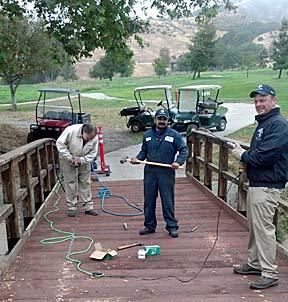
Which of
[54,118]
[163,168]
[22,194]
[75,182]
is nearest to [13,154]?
[22,194]

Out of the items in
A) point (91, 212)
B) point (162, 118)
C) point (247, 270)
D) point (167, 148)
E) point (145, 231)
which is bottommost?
point (91, 212)

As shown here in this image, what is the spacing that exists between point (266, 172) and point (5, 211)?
7.88ft

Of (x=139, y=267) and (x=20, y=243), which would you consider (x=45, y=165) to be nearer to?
(x=20, y=243)

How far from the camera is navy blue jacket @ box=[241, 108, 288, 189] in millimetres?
3506

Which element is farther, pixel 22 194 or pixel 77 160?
pixel 77 160

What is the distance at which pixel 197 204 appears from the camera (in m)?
6.89

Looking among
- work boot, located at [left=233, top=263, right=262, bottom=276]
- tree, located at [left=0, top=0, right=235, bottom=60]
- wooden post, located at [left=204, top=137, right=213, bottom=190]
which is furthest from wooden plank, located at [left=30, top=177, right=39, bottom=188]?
tree, located at [left=0, top=0, right=235, bottom=60]

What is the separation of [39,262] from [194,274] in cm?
147

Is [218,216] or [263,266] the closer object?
[263,266]

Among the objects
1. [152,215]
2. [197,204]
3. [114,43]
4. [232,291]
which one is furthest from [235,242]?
[114,43]

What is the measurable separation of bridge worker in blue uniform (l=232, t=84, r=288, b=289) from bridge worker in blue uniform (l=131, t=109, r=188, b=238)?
1.51 m

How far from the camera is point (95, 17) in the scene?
31.9ft

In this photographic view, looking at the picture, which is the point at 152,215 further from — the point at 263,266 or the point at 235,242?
the point at 263,266

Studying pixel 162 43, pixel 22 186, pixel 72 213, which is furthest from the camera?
pixel 162 43
